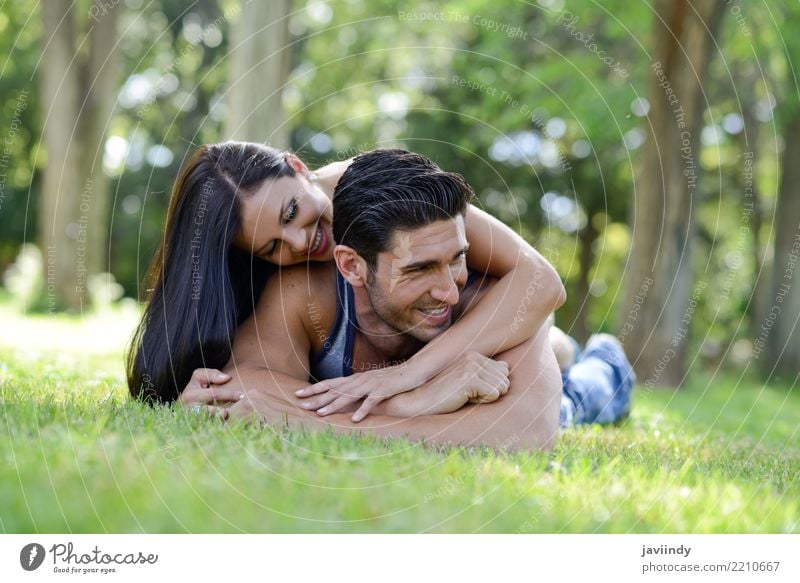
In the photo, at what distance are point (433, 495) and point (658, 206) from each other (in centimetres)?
905

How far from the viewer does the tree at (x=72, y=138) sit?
16.2 meters

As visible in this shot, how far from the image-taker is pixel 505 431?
440 centimetres

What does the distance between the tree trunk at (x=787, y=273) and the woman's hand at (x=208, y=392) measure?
1388cm

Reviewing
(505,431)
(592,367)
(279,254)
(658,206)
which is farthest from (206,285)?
(658,206)

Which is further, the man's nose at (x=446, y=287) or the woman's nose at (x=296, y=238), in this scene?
the woman's nose at (x=296, y=238)

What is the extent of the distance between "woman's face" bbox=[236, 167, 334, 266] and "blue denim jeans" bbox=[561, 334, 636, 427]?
225cm

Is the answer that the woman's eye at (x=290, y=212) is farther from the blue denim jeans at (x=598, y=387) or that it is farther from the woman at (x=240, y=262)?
the blue denim jeans at (x=598, y=387)

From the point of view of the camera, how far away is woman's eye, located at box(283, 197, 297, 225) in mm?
4941

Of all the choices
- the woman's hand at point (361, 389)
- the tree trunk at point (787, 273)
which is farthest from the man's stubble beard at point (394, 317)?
the tree trunk at point (787, 273)

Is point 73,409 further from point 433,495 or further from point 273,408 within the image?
point 433,495

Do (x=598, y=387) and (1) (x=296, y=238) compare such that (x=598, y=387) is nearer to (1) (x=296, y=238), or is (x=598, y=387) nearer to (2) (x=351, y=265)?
(2) (x=351, y=265)

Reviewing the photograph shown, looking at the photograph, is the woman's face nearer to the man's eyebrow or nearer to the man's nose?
the man's eyebrow

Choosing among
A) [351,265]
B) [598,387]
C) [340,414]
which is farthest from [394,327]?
[598,387]

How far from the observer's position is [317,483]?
127 inches
